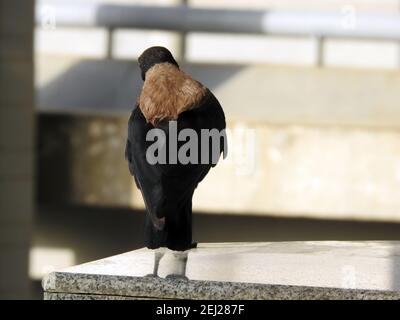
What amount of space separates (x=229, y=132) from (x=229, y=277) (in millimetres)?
6456

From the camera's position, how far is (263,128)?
10992mm

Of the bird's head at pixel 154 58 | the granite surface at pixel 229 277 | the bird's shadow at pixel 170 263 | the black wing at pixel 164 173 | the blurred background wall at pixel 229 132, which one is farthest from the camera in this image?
the blurred background wall at pixel 229 132

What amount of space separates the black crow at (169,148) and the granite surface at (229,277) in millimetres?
168

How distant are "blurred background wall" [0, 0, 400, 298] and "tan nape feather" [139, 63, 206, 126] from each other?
591cm

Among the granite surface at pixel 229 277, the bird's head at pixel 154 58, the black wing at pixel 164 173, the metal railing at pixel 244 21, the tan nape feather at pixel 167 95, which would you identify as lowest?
the granite surface at pixel 229 277

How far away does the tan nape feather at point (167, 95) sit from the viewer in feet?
16.3

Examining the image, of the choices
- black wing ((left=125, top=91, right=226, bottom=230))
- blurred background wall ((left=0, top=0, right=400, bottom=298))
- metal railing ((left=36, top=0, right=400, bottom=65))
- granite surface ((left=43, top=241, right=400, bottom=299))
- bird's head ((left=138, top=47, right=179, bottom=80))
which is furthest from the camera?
metal railing ((left=36, top=0, right=400, bottom=65))

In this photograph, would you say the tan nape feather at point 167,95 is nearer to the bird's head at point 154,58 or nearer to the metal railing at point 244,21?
the bird's head at point 154,58

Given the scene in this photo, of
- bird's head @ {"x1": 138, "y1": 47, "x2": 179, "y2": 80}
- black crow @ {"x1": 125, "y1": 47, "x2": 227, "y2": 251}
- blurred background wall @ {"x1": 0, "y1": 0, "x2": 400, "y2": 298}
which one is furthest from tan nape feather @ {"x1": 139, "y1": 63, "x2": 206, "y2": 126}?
blurred background wall @ {"x1": 0, "y1": 0, "x2": 400, "y2": 298}

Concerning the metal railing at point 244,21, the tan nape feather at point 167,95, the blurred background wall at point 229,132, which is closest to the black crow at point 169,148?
the tan nape feather at point 167,95

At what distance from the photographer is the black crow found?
4941 millimetres

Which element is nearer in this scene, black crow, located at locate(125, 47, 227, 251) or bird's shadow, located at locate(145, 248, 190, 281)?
bird's shadow, located at locate(145, 248, 190, 281)

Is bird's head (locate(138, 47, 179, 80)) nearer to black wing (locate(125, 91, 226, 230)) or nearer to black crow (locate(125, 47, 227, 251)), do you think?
black crow (locate(125, 47, 227, 251))
